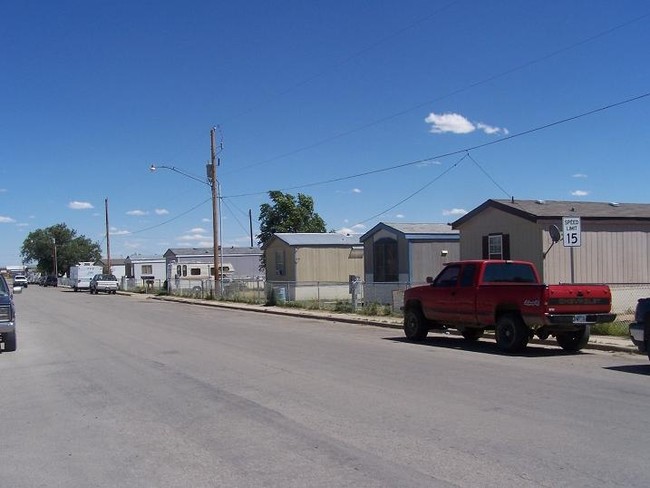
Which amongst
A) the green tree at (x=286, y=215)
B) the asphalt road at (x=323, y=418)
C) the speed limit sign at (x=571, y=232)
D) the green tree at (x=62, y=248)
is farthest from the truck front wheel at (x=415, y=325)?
the green tree at (x=62, y=248)

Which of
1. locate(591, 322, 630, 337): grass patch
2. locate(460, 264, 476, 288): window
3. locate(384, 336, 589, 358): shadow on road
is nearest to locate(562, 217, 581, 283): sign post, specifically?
locate(591, 322, 630, 337): grass patch

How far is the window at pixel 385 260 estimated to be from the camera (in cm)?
3086

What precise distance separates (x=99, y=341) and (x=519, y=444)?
12.9 metres

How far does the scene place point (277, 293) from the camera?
1273 inches

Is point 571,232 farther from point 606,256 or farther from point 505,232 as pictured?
point 606,256

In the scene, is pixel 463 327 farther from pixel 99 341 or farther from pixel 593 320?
pixel 99 341

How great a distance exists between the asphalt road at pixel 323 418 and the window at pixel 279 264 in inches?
997

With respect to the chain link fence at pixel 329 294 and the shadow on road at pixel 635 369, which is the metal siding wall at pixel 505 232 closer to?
the chain link fence at pixel 329 294

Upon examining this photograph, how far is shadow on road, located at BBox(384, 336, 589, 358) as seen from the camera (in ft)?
45.4

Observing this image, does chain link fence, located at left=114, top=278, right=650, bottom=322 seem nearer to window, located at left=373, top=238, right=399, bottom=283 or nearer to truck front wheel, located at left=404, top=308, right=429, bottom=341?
window, located at left=373, top=238, right=399, bottom=283

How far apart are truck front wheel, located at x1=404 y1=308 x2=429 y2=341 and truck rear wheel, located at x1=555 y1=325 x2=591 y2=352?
336 centimetres

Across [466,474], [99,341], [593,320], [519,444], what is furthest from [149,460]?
[99,341]

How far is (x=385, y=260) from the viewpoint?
31.5m

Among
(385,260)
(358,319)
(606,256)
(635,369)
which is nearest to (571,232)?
(635,369)
